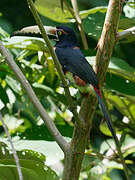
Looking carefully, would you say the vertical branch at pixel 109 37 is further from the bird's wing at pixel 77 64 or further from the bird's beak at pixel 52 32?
the bird's beak at pixel 52 32

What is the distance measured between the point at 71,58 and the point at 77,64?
0.41 feet

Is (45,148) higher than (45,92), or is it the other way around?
(45,92)

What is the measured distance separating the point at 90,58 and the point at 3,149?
63cm

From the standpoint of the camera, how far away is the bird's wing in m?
1.66

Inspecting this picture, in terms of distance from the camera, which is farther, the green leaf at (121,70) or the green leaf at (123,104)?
the green leaf at (123,104)

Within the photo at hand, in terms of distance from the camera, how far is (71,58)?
6.52 ft

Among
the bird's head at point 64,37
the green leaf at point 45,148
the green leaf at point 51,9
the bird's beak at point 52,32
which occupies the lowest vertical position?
the green leaf at point 45,148

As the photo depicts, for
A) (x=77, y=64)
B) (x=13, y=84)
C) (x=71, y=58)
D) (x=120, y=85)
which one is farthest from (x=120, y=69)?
(x=13, y=84)

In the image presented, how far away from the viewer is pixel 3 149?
141 centimetres

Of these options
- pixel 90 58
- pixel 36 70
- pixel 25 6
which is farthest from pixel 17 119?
pixel 25 6

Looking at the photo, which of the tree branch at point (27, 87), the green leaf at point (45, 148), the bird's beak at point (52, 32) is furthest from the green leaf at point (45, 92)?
the tree branch at point (27, 87)

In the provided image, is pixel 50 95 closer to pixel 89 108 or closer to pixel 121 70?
pixel 121 70

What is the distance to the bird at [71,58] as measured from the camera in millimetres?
1632

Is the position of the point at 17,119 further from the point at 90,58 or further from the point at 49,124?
the point at 49,124
